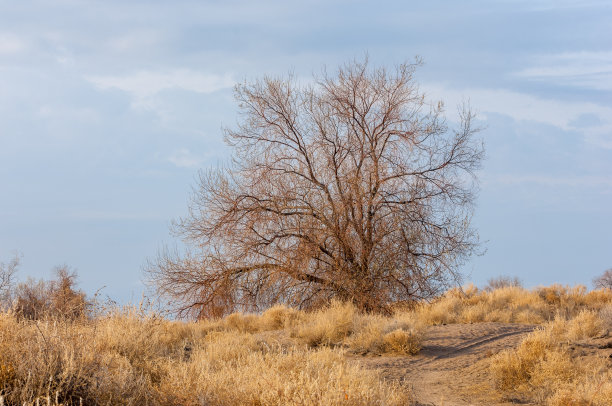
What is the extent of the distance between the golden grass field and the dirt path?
0.10 metres

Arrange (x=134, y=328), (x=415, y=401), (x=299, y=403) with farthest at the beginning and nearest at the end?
1. (x=134, y=328)
2. (x=415, y=401)
3. (x=299, y=403)

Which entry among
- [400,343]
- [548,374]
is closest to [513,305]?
[400,343]

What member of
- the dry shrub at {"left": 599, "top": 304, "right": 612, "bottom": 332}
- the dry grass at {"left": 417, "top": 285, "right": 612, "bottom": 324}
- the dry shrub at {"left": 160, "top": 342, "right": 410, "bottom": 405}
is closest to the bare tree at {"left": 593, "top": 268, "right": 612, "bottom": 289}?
the dry grass at {"left": 417, "top": 285, "right": 612, "bottom": 324}

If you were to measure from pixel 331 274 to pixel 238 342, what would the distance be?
535 cm

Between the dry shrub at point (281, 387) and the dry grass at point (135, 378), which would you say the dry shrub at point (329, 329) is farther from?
the dry shrub at point (281, 387)

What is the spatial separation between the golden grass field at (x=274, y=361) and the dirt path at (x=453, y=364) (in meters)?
0.10

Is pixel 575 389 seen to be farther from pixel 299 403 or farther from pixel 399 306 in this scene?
pixel 399 306

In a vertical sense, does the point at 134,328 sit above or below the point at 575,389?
above

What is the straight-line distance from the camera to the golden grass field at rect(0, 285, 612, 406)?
586cm

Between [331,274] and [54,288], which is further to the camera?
[54,288]

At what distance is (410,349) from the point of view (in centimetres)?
1116

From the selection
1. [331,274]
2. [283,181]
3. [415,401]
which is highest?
[283,181]

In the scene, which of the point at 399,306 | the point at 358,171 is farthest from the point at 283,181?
the point at 399,306

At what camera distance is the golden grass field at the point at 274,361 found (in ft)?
19.2
